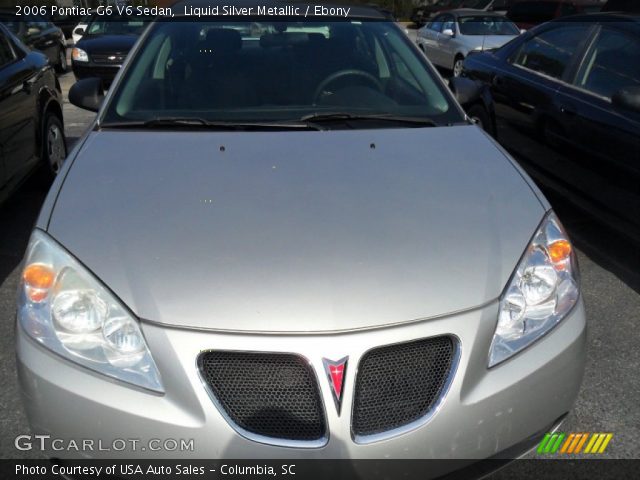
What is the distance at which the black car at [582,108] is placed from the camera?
12.7 feet

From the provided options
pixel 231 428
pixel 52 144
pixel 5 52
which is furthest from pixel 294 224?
pixel 52 144

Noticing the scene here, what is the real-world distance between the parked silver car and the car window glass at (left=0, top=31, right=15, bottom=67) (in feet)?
25.6

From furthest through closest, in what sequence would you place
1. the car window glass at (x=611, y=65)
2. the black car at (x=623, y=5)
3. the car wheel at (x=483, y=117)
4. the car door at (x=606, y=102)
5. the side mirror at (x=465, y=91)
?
the car wheel at (x=483, y=117), the black car at (x=623, y=5), the car window glass at (x=611, y=65), the car door at (x=606, y=102), the side mirror at (x=465, y=91)

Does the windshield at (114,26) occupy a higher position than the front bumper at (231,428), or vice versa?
the front bumper at (231,428)

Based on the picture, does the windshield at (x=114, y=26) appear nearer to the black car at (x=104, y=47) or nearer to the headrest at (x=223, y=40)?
the black car at (x=104, y=47)

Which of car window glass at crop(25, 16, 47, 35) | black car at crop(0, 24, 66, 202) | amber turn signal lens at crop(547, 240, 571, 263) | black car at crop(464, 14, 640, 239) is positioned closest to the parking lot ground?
black car at crop(464, 14, 640, 239)

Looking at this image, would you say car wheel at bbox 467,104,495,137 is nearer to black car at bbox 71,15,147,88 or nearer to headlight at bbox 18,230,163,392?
black car at bbox 71,15,147,88

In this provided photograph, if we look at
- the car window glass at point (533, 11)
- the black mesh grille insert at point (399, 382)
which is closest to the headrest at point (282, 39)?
the black mesh grille insert at point (399, 382)

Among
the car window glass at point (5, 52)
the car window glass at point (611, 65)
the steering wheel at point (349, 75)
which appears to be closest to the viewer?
the steering wheel at point (349, 75)

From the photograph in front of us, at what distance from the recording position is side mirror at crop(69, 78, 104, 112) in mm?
3342

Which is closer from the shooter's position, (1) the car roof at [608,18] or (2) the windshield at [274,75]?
(2) the windshield at [274,75]

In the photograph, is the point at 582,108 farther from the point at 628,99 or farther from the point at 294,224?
the point at 294,224

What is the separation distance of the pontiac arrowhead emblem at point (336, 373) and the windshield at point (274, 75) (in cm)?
146

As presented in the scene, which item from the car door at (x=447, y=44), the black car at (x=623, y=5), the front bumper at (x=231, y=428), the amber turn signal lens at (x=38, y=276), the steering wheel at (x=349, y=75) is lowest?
the car door at (x=447, y=44)
